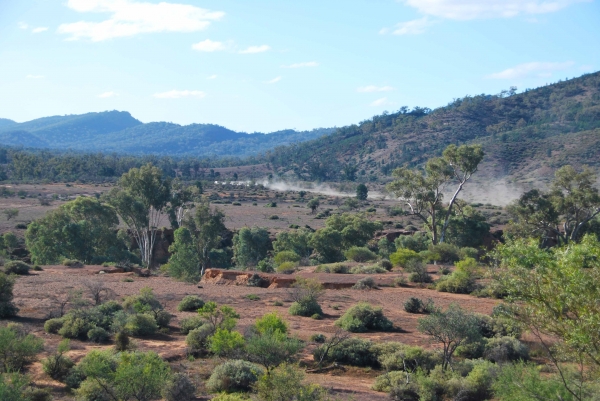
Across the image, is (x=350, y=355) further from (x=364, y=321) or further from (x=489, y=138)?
(x=489, y=138)

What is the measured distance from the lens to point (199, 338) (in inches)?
638

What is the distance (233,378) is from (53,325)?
7.12 metres

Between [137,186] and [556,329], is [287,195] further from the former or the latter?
Result: [556,329]

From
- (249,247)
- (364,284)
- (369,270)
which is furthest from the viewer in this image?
(249,247)

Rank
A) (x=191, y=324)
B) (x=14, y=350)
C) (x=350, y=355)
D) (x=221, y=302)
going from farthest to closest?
(x=221, y=302), (x=191, y=324), (x=350, y=355), (x=14, y=350)

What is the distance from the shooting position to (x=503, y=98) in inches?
6107

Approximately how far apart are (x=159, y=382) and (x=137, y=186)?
3213 centimetres

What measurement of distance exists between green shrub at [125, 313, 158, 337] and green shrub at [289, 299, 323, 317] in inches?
230

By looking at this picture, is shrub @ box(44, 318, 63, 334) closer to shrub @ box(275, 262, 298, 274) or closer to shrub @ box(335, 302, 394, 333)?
shrub @ box(335, 302, 394, 333)

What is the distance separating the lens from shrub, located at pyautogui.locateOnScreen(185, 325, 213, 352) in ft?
52.7

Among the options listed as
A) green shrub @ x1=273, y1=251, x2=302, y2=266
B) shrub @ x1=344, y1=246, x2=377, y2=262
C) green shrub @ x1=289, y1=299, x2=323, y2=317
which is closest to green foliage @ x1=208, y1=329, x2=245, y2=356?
green shrub @ x1=289, y1=299, x2=323, y2=317

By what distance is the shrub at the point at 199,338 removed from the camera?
1606cm

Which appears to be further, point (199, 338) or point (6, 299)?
point (6, 299)

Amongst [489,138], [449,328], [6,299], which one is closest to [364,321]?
[449,328]
